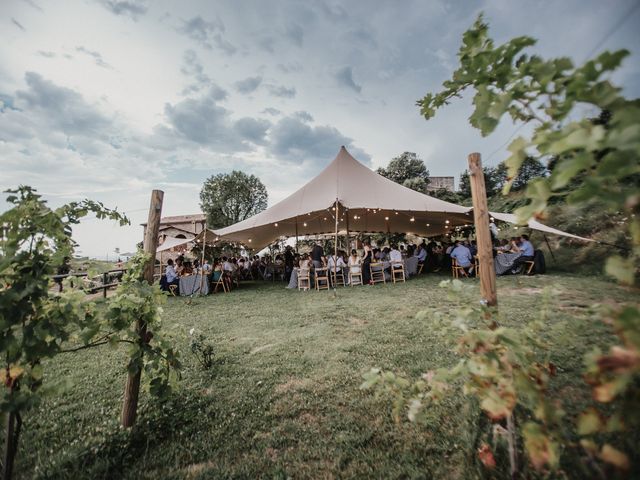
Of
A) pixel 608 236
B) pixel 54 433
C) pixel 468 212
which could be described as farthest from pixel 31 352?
pixel 608 236

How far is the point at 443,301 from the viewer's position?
5.66 meters

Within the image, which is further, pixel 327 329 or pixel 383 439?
pixel 327 329

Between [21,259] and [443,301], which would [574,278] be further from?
[21,259]

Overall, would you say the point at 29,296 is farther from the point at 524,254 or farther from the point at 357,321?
the point at 524,254

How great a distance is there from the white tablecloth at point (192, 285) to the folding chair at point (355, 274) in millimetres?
4895

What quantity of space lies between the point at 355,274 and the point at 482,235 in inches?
283

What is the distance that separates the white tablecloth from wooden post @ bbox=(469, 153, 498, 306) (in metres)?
9.32

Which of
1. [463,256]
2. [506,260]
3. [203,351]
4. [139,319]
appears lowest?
[203,351]

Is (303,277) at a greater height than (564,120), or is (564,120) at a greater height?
(564,120)

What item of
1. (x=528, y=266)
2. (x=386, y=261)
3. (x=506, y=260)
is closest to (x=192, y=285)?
(x=386, y=261)

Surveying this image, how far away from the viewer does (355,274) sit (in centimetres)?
897

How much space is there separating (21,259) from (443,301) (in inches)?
232

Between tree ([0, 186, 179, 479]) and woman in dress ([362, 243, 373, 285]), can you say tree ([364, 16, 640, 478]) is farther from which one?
woman in dress ([362, 243, 373, 285])

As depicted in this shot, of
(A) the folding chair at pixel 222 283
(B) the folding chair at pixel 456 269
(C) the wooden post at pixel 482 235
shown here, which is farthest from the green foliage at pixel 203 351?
(B) the folding chair at pixel 456 269
